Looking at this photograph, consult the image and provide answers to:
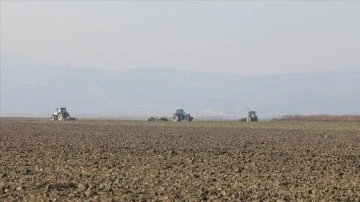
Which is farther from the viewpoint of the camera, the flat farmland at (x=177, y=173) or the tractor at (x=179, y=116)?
the tractor at (x=179, y=116)

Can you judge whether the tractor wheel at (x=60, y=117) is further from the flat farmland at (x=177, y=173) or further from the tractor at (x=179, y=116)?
the flat farmland at (x=177, y=173)

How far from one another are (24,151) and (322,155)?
10.3 m

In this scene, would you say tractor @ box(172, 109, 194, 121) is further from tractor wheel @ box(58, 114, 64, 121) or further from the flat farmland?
the flat farmland

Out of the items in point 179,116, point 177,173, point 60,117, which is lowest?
point 177,173

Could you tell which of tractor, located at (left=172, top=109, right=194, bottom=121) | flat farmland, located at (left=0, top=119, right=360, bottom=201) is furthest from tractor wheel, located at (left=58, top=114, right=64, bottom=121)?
flat farmland, located at (left=0, top=119, right=360, bottom=201)

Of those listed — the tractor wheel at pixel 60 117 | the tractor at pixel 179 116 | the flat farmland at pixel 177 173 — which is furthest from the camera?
the tractor wheel at pixel 60 117

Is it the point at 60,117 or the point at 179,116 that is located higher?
the point at 60,117

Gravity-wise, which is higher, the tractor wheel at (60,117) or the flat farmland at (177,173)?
the tractor wheel at (60,117)

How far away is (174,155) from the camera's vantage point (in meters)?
24.5

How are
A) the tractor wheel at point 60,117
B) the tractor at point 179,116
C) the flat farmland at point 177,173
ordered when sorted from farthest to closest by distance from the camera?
the tractor wheel at point 60,117, the tractor at point 179,116, the flat farmland at point 177,173

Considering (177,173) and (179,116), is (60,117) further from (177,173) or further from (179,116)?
(177,173)

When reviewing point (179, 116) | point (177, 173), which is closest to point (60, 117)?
point (179, 116)

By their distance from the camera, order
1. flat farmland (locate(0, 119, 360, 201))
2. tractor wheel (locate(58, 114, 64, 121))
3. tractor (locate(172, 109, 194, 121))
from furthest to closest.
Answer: tractor wheel (locate(58, 114, 64, 121)) < tractor (locate(172, 109, 194, 121)) < flat farmland (locate(0, 119, 360, 201))

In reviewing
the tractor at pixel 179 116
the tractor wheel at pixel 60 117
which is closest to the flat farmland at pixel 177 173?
the tractor at pixel 179 116
